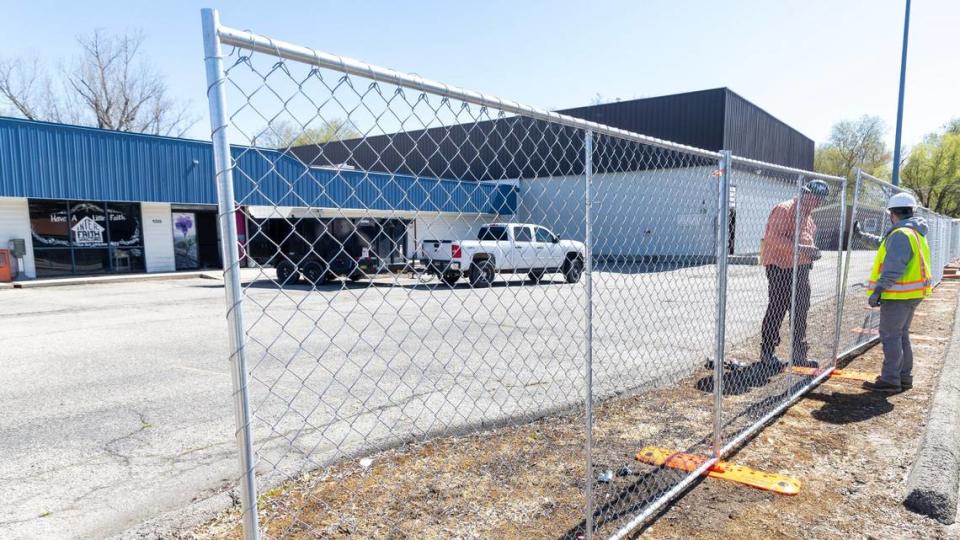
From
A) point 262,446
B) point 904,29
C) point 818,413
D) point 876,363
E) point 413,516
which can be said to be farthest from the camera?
point 904,29

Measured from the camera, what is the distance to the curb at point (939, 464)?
2.85m

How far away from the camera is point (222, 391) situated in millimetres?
5035

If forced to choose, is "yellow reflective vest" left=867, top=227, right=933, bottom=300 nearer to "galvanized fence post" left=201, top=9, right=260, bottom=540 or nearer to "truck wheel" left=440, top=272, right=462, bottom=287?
"truck wheel" left=440, top=272, right=462, bottom=287

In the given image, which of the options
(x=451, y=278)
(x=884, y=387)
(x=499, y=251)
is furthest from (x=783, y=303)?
(x=499, y=251)

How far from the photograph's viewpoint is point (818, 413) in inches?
168

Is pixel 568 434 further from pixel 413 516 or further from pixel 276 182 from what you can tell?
pixel 276 182

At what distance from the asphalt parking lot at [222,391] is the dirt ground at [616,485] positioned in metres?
0.45

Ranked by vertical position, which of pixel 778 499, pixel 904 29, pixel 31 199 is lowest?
pixel 778 499

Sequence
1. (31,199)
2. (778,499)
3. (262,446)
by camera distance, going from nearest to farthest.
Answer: (778,499), (262,446), (31,199)

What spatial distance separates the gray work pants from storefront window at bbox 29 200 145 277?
21339 millimetres

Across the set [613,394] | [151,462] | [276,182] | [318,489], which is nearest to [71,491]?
[151,462]

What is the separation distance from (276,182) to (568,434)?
17.5 metres

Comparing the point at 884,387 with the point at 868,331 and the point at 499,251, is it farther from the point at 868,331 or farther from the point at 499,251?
the point at 499,251

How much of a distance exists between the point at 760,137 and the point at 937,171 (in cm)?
2883
